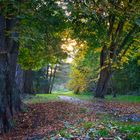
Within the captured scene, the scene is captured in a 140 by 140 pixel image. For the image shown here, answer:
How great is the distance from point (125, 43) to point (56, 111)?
12919mm

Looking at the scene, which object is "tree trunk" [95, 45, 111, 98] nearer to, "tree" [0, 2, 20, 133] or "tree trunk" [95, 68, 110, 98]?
"tree trunk" [95, 68, 110, 98]

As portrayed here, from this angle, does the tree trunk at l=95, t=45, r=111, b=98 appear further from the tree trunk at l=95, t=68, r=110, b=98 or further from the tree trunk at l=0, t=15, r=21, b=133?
the tree trunk at l=0, t=15, r=21, b=133

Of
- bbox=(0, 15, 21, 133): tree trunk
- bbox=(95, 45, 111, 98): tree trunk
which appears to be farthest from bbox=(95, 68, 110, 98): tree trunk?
bbox=(0, 15, 21, 133): tree trunk

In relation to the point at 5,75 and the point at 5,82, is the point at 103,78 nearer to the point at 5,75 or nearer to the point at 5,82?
the point at 5,82

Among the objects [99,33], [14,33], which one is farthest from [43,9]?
[99,33]

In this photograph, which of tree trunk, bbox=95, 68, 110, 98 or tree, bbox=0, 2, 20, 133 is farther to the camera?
tree trunk, bbox=95, 68, 110, 98

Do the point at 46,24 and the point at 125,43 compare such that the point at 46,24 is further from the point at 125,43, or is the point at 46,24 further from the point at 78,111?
the point at 125,43

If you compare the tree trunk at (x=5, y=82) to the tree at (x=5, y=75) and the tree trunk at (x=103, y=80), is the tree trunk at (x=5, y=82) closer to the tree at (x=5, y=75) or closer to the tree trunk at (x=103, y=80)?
the tree at (x=5, y=75)

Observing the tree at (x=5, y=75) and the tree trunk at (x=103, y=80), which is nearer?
the tree at (x=5, y=75)

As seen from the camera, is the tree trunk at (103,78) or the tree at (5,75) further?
the tree trunk at (103,78)

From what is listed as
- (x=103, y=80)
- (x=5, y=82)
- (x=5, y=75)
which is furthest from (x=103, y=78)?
(x=5, y=75)

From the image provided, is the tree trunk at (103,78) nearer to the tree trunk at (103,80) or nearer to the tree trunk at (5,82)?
the tree trunk at (103,80)

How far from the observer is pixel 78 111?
17094 millimetres

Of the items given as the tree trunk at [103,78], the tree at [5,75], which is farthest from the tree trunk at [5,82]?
the tree trunk at [103,78]
